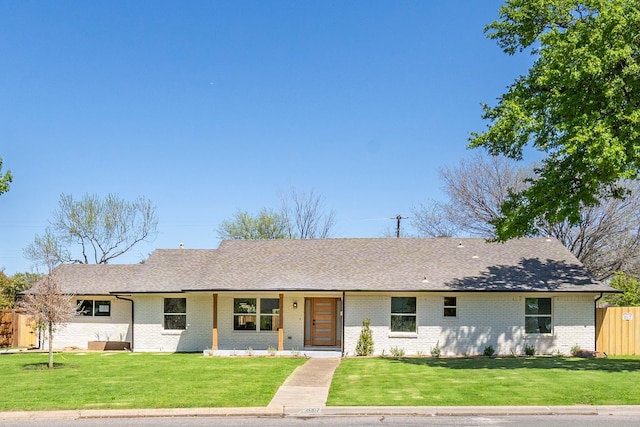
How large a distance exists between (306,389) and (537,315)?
517 inches

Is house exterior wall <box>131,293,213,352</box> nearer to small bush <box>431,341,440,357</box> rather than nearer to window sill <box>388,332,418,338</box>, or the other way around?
window sill <box>388,332,418,338</box>

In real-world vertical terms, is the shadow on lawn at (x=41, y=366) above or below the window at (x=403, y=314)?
below

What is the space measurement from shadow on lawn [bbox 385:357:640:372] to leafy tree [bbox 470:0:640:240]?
172 inches

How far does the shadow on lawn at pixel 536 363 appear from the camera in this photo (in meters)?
19.8

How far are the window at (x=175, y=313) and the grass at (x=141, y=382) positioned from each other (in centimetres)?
356

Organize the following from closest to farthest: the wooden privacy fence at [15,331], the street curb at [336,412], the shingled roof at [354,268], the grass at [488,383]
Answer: the street curb at [336,412], the grass at [488,383], the shingled roof at [354,268], the wooden privacy fence at [15,331]

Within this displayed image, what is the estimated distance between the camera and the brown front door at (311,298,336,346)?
27.7 metres

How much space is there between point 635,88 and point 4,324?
30.4 meters

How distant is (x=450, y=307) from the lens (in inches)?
1025

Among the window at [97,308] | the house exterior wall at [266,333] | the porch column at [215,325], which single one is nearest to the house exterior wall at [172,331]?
the house exterior wall at [266,333]

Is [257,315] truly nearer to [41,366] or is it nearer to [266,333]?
[266,333]

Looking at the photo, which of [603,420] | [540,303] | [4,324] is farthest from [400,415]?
[4,324]

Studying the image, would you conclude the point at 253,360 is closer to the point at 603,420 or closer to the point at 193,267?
the point at 193,267

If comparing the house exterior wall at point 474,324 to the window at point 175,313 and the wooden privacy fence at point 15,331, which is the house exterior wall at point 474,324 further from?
the wooden privacy fence at point 15,331
